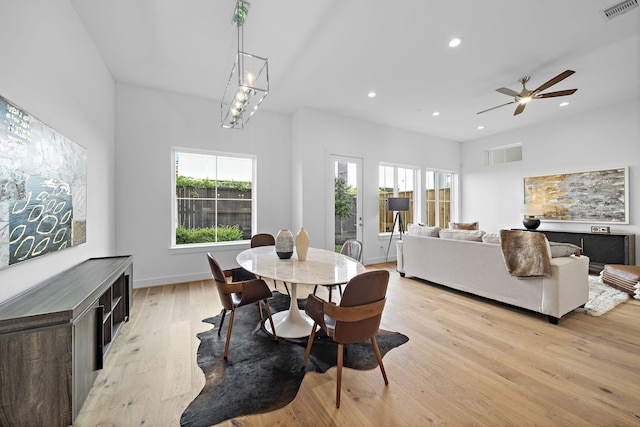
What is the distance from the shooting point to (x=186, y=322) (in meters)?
2.71

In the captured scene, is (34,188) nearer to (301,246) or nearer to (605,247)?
(301,246)

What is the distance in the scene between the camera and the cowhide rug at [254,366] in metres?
1.56

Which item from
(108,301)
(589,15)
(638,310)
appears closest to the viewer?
(108,301)

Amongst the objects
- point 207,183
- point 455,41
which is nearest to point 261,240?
point 207,183

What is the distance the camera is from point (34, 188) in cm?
173

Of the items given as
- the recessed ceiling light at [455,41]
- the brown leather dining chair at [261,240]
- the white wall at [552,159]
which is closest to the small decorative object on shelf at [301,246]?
the brown leather dining chair at [261,240]

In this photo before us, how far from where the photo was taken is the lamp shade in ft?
17.5

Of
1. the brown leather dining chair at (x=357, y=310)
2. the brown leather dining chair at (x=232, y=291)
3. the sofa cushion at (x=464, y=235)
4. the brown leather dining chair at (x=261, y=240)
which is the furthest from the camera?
the brown leather dining chair at (x=261, y=240)

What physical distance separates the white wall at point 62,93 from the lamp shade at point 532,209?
7.33 metres

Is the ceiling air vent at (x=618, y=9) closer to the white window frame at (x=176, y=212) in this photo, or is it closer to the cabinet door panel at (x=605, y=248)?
the cabinet door panel at (x=605, y=248)

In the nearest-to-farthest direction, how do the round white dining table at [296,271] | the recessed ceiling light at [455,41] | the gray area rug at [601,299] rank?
1. the round white dining table at [296,271]
2. the recessed ceiling light at [455,41]
3. the gray area rug at [601,299]

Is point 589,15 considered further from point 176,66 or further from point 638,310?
point 176,66

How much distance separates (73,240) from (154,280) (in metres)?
1.78

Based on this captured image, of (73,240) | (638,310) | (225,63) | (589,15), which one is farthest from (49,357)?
(638,310)
